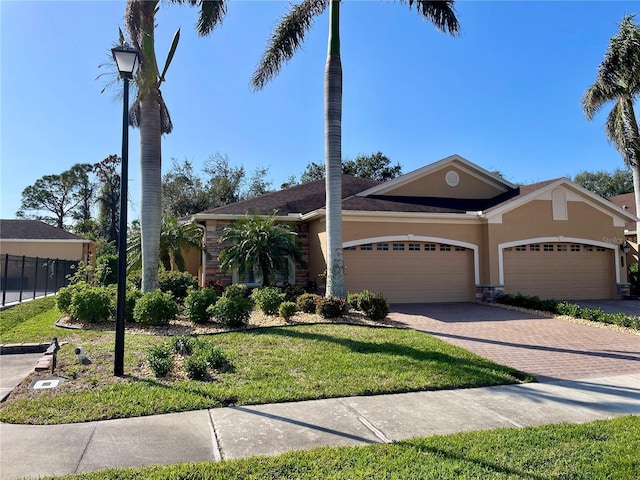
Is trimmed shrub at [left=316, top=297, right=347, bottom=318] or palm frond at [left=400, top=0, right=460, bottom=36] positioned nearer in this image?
trimmed shrub at [left=316, top=297, right=347, bottom=318]

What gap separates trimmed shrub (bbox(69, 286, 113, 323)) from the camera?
969 centimetres

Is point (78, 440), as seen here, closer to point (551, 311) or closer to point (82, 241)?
point (551, 311)

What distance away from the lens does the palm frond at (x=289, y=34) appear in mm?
12398

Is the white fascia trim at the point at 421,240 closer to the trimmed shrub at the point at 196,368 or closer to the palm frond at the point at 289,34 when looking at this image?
the palm frond at the point at 289,34

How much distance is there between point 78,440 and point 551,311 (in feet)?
41.9

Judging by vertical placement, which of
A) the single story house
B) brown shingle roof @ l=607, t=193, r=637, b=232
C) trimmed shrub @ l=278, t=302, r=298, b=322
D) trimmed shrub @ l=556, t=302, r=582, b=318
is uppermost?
brown shingle roof @ l=607, t=193, r=637, b=232

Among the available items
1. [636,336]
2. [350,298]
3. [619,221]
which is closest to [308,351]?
[350,298]

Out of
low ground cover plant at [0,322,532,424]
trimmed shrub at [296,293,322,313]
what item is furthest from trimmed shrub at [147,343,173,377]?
trimmed shrub at [296,293,322,313]

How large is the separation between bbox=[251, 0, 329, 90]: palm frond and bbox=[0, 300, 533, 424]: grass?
26.9 feet

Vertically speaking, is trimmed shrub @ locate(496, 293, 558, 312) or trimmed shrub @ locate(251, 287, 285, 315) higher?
trimmed shrub @ locate(251, 287, 285, 315)

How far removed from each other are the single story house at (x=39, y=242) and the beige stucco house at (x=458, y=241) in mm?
16953

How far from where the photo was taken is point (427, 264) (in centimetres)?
1517

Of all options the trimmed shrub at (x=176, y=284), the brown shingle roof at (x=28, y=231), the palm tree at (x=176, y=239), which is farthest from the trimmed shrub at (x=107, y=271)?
the brown shingle roof at (x=28, y=231)

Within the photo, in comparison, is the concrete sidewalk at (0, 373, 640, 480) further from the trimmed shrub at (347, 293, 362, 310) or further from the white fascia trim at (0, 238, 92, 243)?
the white fascia trim at (0, 238, 92, 243)
